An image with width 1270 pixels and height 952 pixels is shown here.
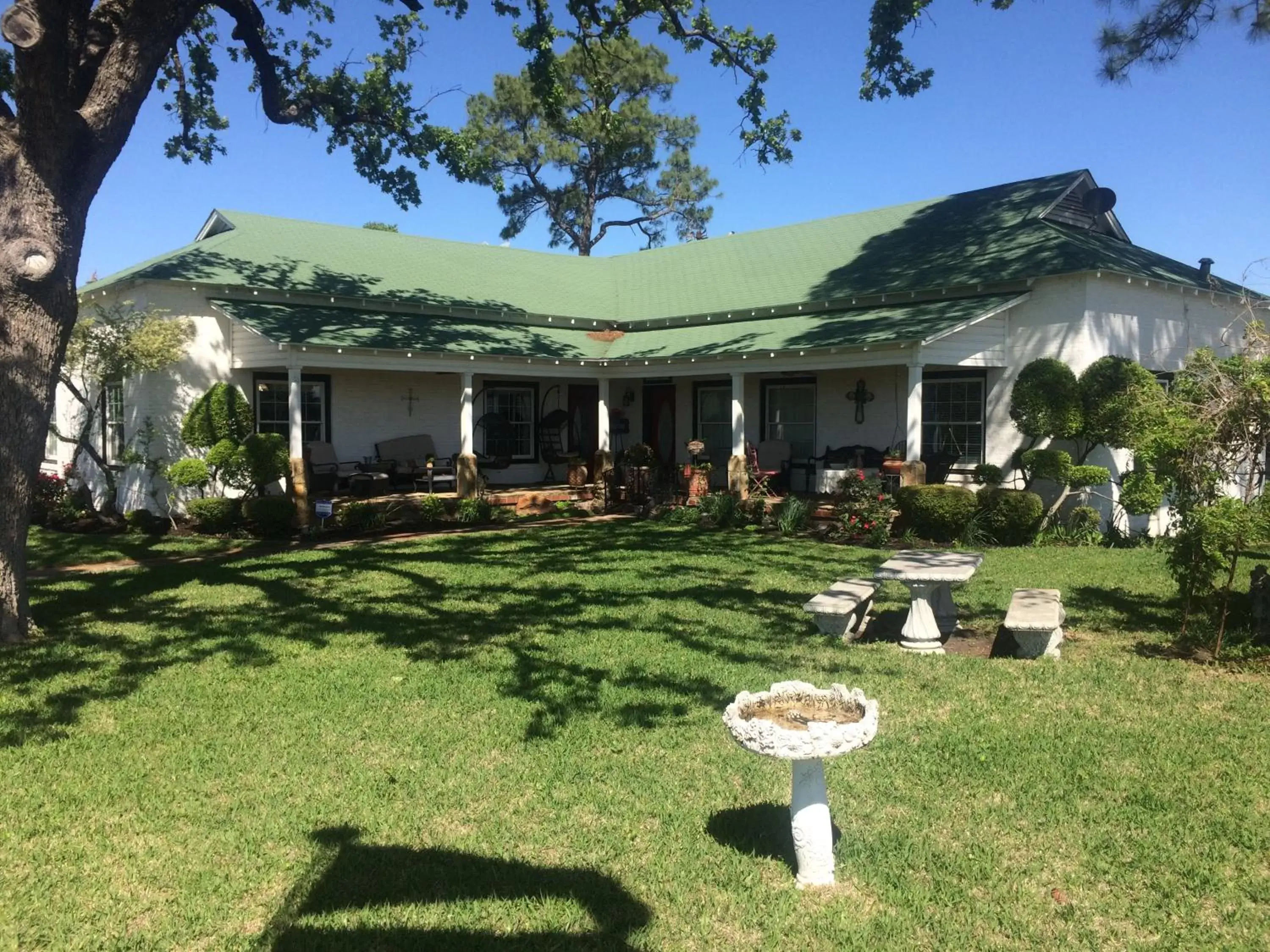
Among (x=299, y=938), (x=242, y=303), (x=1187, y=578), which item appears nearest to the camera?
(x=299, y=938)

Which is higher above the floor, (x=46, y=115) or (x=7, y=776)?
(x=46, y=115)

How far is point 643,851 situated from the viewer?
4.13m

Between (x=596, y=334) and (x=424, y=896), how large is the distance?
1665 cm

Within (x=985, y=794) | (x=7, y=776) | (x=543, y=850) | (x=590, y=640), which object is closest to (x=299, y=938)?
(x=543, y=850)

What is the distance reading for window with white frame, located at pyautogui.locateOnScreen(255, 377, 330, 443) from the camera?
16.1 m

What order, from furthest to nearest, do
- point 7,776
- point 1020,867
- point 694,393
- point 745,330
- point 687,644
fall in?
point 694,393
point 745,330
point 687,644
point 7,776
point 1020,867

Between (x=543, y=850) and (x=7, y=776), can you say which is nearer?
(x=543, y=850)

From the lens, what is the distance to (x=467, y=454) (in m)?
16.2

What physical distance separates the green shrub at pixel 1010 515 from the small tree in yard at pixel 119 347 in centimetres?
1303

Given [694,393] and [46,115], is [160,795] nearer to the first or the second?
[46,115]

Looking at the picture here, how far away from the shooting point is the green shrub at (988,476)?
14.0 m

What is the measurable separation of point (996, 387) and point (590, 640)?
964cm

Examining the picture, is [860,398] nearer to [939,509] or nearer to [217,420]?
[939,509]

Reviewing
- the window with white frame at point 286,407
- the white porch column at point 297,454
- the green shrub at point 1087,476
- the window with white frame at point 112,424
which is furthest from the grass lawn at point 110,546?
the green shrub at point 1087,476
